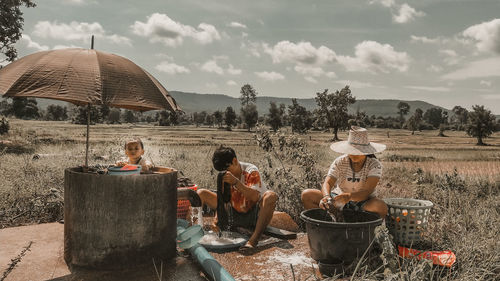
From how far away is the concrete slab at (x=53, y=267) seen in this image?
10.4 ft

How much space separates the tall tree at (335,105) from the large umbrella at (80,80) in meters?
63.9

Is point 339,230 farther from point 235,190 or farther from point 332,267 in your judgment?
point 235,190

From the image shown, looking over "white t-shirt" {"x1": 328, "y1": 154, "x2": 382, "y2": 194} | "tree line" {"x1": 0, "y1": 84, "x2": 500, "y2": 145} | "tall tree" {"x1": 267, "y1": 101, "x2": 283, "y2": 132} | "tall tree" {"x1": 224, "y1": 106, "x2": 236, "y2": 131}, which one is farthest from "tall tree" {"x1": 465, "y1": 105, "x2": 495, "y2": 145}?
"white t-shirt" {"x1": 328, "y1": 154, "x2": 382, "y2": 194}

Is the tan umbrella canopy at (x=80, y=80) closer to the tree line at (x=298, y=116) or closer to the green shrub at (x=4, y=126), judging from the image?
the tree line at (x=298, y=116)

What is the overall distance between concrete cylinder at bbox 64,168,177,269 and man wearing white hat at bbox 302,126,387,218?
1680 mm

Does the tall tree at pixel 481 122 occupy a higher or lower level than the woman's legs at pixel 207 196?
higher

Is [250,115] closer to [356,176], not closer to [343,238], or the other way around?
[356,176]

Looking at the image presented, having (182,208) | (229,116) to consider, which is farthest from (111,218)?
(229,116)

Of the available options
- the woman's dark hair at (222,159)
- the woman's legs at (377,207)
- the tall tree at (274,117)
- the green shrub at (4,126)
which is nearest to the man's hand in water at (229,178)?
the woman's dark hair at (222,159)

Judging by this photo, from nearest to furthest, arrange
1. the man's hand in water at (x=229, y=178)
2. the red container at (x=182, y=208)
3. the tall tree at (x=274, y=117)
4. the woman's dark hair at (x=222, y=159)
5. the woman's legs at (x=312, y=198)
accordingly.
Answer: the man's hand in water at (x=229, y=178)
the woman's dark hair at (x=222, y=159)
the woman's legs at (x=312, y=198)
the red container at (x=182, y=208)
the tall tree at (x=274, y=117)

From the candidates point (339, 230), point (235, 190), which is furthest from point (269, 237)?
point (339, 230)

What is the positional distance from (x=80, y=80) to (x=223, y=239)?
7.36 feet

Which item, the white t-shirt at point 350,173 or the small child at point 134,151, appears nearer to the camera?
the white t-shirt at point 350,173

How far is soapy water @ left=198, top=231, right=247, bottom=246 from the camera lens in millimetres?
4031
